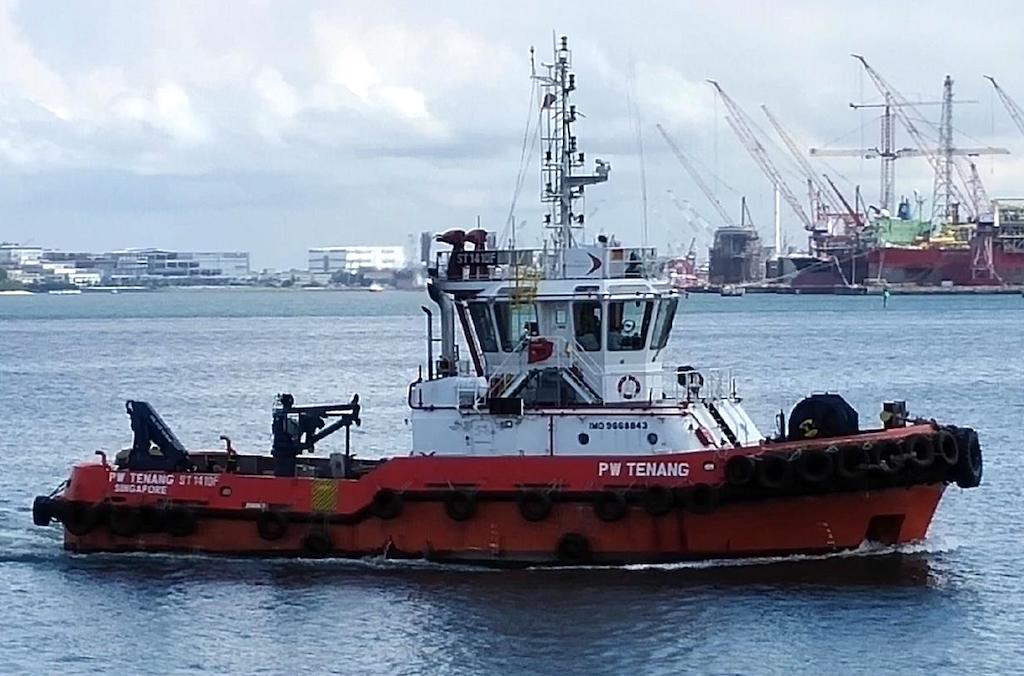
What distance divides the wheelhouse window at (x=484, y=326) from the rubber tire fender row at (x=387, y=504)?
2.26m

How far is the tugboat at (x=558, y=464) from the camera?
23062 millimetres

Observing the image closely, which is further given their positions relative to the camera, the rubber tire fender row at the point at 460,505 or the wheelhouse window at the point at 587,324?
the wheelhouse window at the point at 587,324

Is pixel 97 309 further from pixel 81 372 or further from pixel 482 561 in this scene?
pixel 482 561

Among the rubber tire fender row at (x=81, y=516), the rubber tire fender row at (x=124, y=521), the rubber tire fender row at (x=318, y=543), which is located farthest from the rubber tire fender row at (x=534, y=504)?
the rubber tire fender row at (x=81, y=516)

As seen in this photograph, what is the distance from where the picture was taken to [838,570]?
23547mm

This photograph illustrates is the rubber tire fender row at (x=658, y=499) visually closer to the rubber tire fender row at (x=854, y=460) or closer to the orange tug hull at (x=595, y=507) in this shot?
the orange tug hull at (x=595, y=507)

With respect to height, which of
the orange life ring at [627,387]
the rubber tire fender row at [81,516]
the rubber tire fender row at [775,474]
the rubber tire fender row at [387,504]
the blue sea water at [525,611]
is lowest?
the blue sea water at [525,611]

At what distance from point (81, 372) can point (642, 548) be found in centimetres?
4938

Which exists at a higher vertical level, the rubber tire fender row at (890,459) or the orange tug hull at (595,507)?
the rubber tire fender row at (890,459)

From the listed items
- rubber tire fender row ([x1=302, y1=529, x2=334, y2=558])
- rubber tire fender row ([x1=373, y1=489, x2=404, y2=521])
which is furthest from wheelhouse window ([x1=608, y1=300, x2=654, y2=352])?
rubber tire fender row ([x1=302, y1=529, x2=334, y2=558])

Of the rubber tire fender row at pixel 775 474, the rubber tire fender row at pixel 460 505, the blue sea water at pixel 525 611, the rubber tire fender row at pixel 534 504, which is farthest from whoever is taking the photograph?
the rubber tire fender row at pixel 460 505

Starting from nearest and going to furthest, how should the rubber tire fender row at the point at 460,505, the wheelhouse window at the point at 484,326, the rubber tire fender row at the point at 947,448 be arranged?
the rubber tire fender row at the point at 947,448 → the rubber tire fender row at the point at 460,505 → the wheelhouse window at the point at 484,326

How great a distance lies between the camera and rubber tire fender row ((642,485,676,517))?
22964 mm

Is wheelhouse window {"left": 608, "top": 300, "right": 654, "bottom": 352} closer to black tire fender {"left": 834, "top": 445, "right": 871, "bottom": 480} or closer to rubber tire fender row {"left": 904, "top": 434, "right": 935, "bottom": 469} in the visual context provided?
black tire fender {"left": 834, "top": 445, "right": 871, "bottom": 480}
